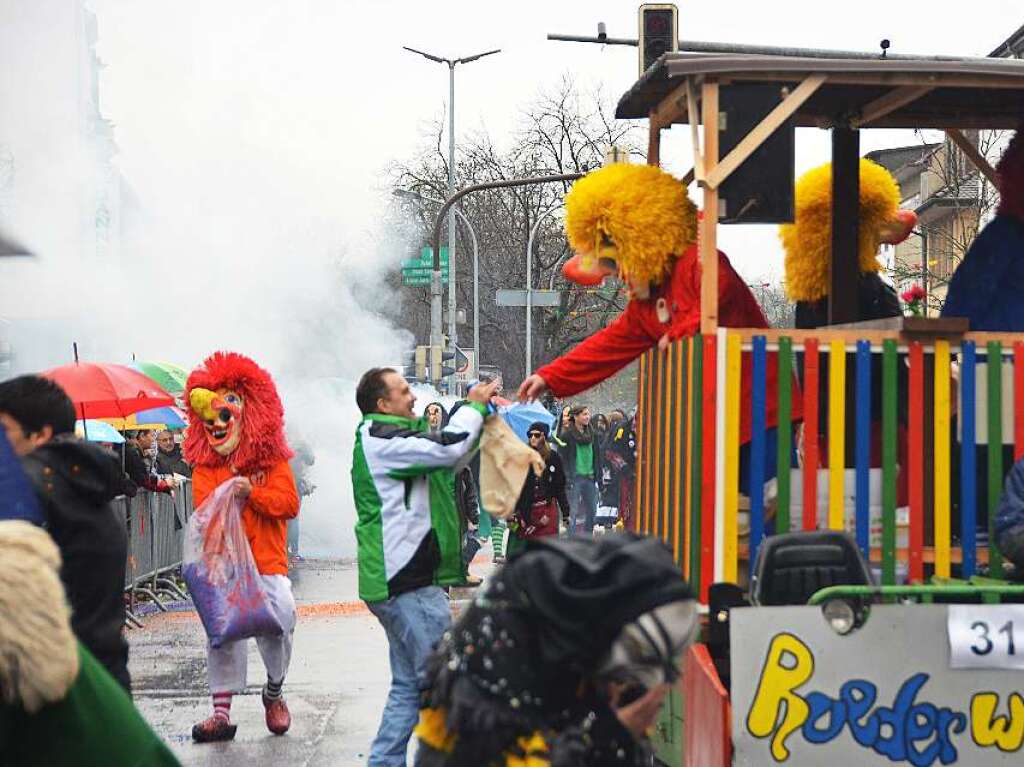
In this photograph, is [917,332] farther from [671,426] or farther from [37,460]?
[37,460]

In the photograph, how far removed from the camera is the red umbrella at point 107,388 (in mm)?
12805

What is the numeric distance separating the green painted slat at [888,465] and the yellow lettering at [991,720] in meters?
1.19

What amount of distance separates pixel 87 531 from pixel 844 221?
4210 millimetres

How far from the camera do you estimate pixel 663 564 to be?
109 inches

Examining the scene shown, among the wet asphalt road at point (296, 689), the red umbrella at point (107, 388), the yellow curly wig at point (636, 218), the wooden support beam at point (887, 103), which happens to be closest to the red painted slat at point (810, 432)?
the yellow curly wig at point (636, 218)

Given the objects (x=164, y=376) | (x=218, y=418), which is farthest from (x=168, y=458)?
(x=218, y=418)

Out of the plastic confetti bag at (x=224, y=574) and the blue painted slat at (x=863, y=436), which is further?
the plastic confetti bag at (x=224, y=574)

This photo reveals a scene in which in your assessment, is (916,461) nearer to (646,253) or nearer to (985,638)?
(985,638)

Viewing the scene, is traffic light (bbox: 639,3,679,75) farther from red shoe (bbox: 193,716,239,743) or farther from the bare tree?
the bare tree

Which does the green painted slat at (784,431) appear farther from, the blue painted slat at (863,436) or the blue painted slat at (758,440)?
the blue painted slat at (863,436)

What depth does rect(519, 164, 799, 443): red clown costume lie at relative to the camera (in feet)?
22.7

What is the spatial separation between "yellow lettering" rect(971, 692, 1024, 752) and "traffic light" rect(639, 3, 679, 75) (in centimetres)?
832

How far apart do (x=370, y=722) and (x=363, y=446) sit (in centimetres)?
261

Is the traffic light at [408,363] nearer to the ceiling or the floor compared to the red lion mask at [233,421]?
nearer to the ceiling
